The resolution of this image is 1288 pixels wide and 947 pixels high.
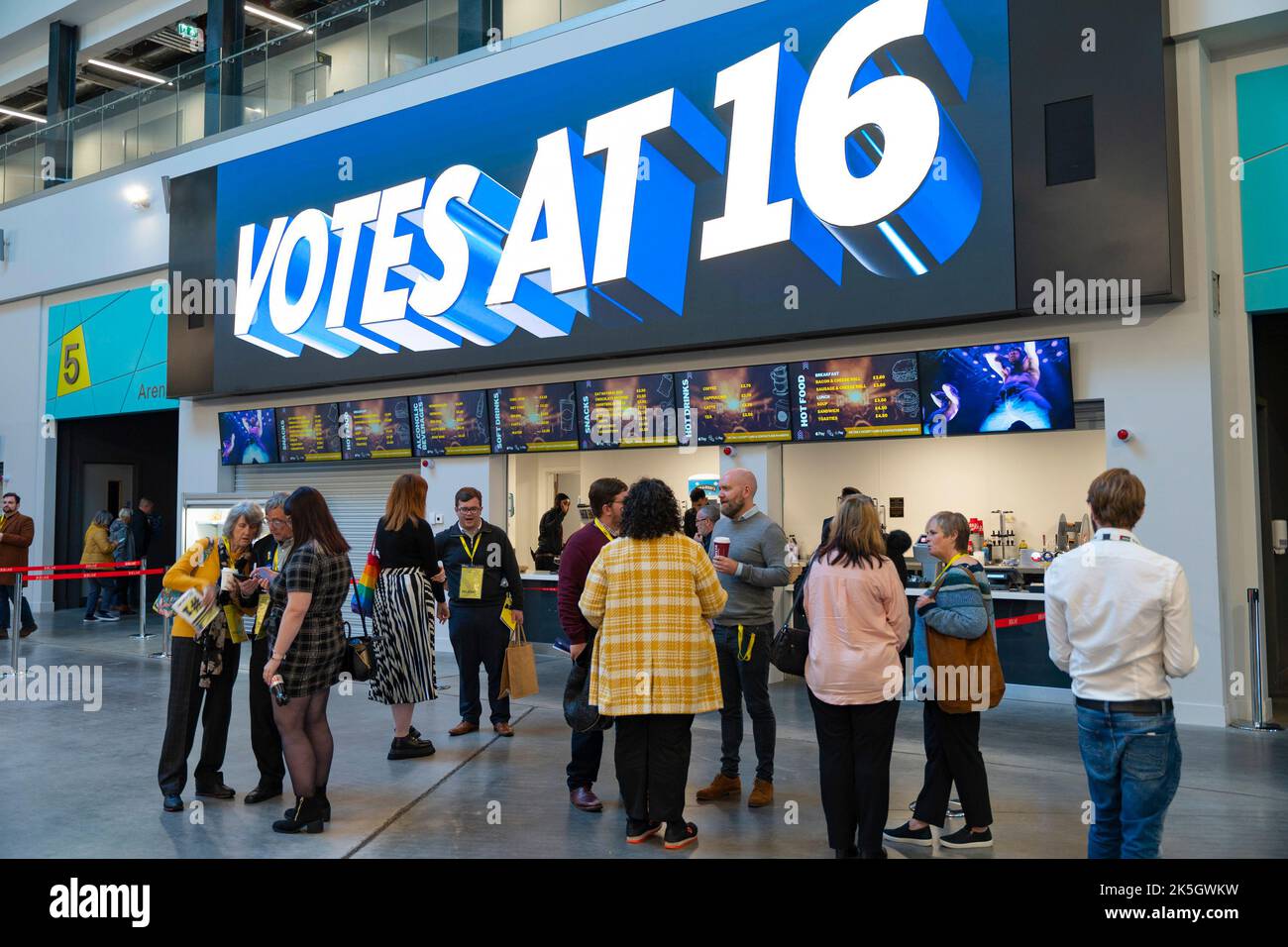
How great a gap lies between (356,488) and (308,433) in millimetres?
830

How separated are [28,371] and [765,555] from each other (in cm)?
1409

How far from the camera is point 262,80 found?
11922 millimetres

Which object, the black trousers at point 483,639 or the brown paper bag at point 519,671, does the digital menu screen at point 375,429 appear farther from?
the brown paper bag at point 519,671

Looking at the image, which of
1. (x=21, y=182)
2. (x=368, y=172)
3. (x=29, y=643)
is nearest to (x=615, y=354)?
(x=368, y=172)

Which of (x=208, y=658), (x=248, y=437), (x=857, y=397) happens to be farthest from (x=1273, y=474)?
(x=248, y=437)

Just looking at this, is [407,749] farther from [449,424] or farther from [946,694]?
[449,424]

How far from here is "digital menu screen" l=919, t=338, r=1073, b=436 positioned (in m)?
6.76

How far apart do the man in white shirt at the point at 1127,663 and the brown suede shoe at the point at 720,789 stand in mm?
1894

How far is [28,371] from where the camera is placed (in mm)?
14625

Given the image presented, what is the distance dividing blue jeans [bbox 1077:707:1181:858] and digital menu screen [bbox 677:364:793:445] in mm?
4964

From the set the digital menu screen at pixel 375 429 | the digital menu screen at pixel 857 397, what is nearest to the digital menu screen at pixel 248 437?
the digital menu screen at pixel 375 429

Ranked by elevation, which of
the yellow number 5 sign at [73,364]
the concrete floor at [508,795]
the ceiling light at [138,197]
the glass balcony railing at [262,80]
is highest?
the glass balcony railing at [262,80]

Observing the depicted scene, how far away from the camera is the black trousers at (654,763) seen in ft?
13.0
